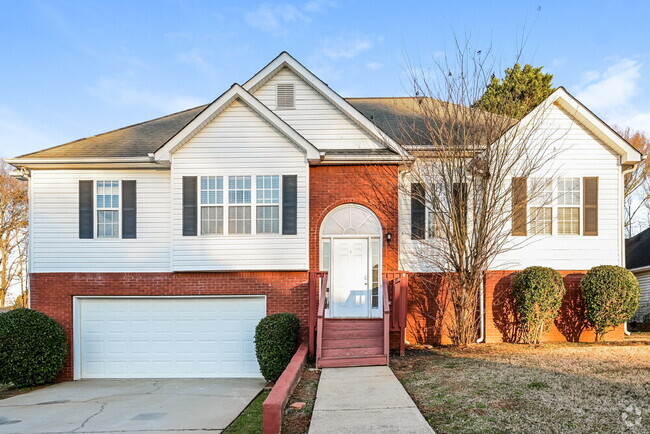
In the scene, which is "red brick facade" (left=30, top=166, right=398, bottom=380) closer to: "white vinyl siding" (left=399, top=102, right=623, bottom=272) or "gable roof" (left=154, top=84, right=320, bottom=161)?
"white vinyl siding" (left=399, top=102, right=623, bottom=272)

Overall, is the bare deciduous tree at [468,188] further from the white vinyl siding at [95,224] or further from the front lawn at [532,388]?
the white vinyl siding at [95,224]

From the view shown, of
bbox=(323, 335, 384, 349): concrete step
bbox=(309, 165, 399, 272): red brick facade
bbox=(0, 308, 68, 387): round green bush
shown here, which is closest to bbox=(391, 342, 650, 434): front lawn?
bbox=(323, 335, 384, 349): concrete step

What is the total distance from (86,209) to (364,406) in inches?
364

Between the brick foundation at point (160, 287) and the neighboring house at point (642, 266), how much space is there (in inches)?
586

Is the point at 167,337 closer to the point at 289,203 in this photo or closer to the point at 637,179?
the point at 289,203

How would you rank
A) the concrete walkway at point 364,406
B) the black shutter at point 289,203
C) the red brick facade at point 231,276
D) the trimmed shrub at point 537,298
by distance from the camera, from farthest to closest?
the red brick facade at point 231,276, the black shutter at point 289,203, the trimmed shrub at point 537,298, the concrete walkway at point 364,406

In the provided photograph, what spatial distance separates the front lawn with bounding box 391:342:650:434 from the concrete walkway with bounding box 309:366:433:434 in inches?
10.1

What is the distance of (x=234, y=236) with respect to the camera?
11641 millimetres

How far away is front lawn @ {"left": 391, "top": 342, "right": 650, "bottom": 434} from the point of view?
5.60m

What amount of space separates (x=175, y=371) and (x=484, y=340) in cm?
795

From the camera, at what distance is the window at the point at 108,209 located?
40.2 ft

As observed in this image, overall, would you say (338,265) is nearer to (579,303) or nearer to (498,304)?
(498,304)

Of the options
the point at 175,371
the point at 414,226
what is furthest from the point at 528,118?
the point at 175,371

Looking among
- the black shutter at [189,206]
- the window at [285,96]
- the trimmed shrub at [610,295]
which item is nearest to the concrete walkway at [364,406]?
the black shutter at [189,206]
